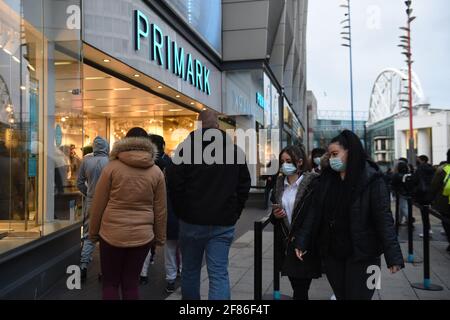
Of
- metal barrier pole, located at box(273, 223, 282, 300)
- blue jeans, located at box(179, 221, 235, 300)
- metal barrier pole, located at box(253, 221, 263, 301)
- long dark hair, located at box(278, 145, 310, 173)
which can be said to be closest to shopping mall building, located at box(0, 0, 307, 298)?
blue jeans, located at box(179, 221, 235, 300)

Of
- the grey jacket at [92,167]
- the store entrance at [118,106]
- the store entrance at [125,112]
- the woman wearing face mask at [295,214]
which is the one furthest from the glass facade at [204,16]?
the woman wearing face mask at [295,214]

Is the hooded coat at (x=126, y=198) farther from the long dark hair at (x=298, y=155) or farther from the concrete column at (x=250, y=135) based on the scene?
the concrete column at (x=250, y=135)

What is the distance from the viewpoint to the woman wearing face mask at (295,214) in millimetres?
3812

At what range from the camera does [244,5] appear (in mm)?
17516

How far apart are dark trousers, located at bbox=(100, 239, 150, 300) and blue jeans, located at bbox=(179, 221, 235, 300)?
0.39m

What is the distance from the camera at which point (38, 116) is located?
653cm

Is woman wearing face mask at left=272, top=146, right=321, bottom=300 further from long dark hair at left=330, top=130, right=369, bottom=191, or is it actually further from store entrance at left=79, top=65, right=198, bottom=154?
store entrance at left=79, top=65, right=198, bottom=154

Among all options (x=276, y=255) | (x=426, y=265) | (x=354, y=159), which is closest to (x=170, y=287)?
(x=276, y=255)

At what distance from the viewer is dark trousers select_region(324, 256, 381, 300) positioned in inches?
133

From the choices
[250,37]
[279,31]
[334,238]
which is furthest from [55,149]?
[279,31]

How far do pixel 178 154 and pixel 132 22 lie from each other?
6.13m

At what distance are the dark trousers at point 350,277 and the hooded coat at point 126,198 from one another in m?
1.59

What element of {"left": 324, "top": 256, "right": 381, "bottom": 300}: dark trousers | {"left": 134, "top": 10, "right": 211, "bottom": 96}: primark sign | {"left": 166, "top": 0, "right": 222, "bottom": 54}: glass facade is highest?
{"left": 166, "top": 0, "right": 222, "bottom": 54}: glass facade

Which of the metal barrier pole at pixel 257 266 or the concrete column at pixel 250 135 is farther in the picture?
the concrete column at pixel 250 135
